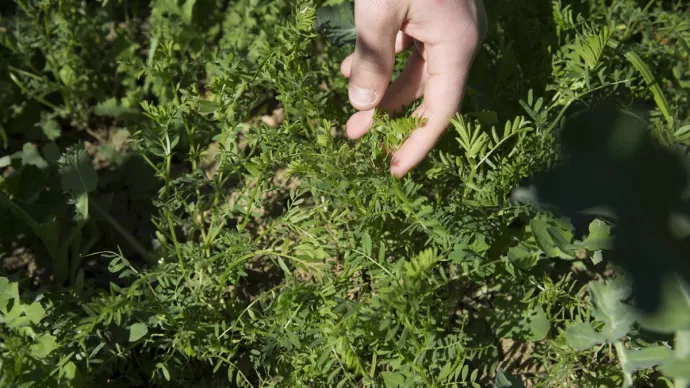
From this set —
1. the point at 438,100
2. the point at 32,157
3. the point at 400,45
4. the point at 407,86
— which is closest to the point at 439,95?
the point at 438,100

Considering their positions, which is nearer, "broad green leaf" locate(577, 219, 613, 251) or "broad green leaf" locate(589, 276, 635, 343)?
"broad green leaf" locate(589, 276, 635, 343)

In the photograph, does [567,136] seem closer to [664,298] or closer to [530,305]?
[664,298]

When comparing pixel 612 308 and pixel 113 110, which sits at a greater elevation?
pixel 113 110

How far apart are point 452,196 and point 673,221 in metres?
0.78

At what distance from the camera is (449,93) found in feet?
6.43

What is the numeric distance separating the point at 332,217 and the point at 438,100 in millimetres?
489

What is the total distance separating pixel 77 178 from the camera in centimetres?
225

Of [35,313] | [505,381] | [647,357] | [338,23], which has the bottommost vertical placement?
[505,381]

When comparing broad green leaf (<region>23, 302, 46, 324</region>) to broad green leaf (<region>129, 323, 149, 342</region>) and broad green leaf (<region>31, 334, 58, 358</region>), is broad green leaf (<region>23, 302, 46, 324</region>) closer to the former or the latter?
broad green leaf (<region>31, 334, 58, 358</region>)

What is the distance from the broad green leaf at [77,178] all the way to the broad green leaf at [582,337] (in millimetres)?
1593

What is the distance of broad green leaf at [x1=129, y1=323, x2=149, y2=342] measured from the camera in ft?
6.26

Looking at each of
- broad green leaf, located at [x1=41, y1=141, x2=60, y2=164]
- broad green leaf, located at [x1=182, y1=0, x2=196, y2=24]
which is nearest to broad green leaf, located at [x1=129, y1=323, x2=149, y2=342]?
broad green leaf, located at [x1=41, y1=141, x2=60, y2=164]

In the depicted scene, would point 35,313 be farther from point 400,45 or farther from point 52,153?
point 400,45

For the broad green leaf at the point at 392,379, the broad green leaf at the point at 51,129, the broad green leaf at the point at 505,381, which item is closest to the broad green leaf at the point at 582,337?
the broad green leaf at the point at 505,381
